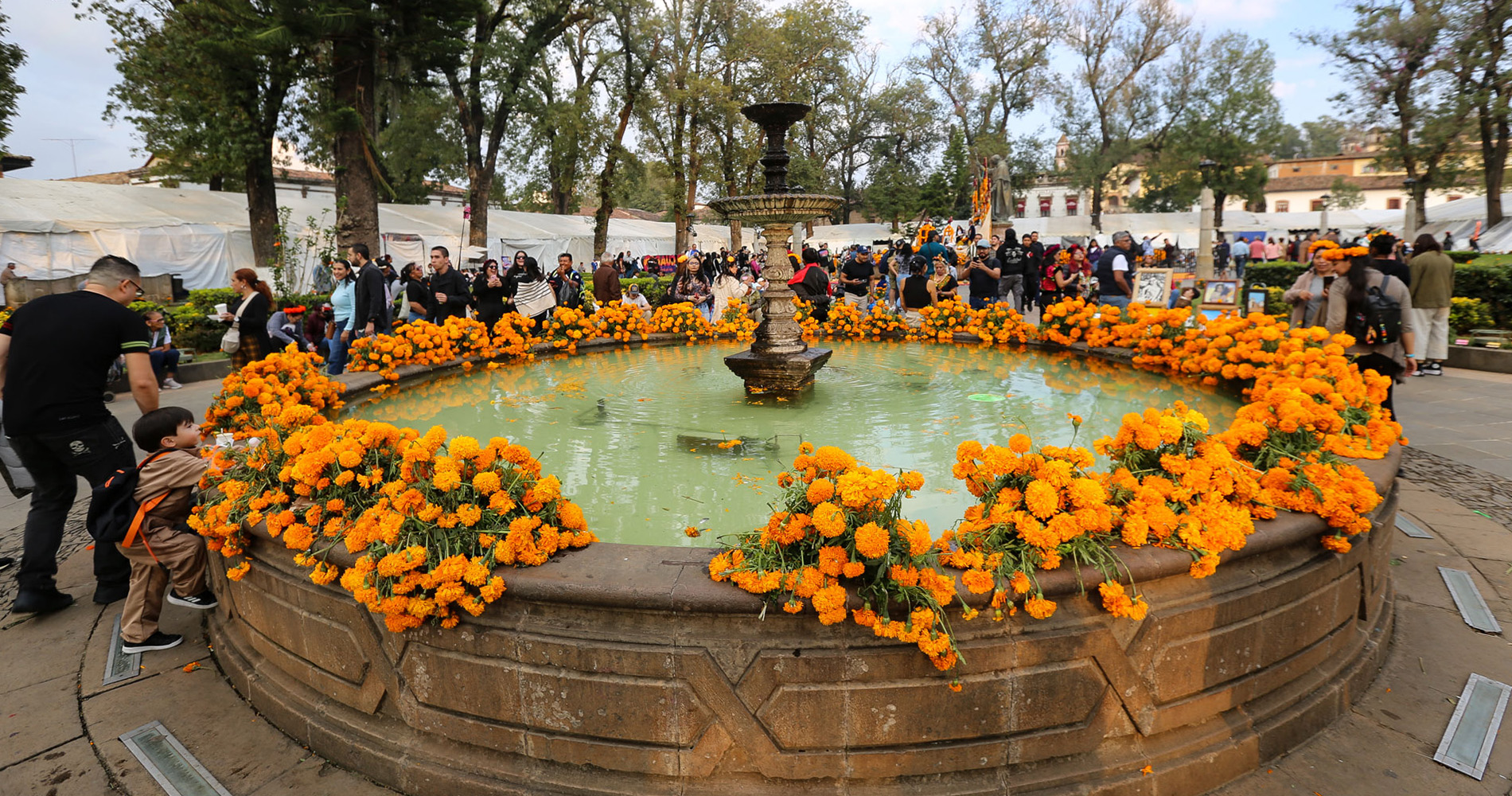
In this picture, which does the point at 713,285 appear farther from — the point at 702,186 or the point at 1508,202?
the point at 1508,202

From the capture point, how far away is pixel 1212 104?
43.4m

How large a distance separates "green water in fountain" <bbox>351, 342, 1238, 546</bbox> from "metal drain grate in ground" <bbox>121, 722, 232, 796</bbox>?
1.88m

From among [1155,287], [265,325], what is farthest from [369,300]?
[1155,287]

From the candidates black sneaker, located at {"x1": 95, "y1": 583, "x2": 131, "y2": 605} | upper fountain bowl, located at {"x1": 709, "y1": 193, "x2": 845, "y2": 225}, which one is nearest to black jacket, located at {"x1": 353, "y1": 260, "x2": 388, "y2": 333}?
upper fountain bowl, located at {"x1": 709, "y1": 193, "x2": 845, "y2": 225}

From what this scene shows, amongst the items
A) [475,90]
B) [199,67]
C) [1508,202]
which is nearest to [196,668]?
[199,67]

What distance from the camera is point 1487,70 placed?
24078 millimetres

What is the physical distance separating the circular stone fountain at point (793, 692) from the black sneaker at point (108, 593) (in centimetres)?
232

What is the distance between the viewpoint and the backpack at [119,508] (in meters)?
3.73

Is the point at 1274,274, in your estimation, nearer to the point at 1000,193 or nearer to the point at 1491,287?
the point at 1491,287

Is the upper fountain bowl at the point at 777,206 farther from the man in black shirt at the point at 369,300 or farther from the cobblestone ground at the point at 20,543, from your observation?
the cobblestone ground at the point at 20,543

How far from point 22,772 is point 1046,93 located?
51.6 metres

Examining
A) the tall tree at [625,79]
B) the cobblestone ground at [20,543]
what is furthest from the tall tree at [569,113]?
the cobblestone ground at [20,543]

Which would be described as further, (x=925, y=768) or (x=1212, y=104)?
(x=1212, y=104)

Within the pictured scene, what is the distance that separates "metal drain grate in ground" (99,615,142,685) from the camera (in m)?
3.51
